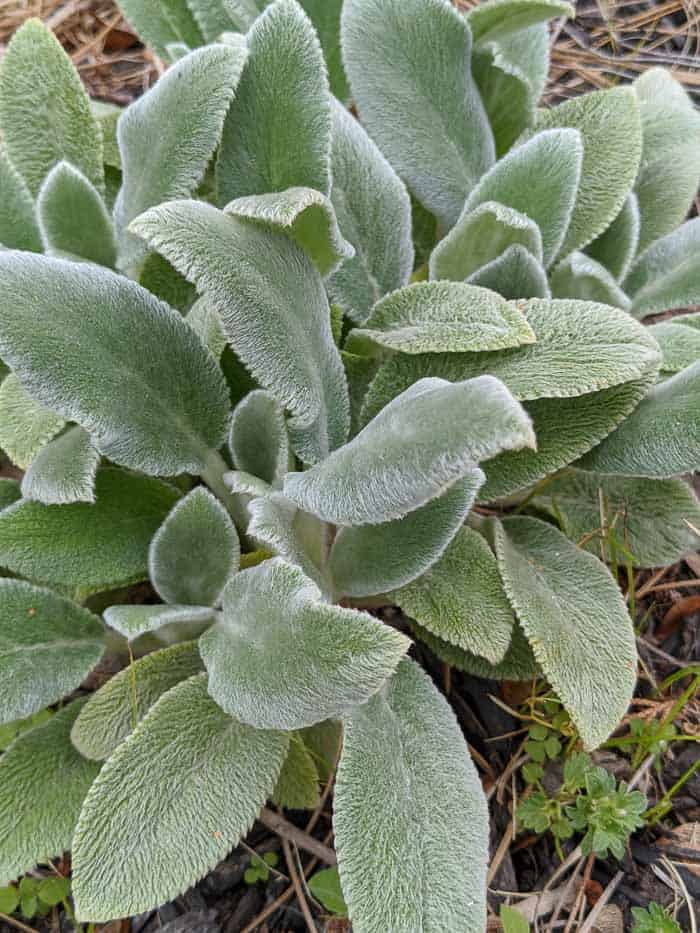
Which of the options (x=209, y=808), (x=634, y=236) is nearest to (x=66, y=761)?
(x=209, y=808)

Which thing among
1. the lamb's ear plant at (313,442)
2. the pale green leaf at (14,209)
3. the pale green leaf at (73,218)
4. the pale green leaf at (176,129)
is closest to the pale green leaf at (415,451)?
the lamb's ear plant at (313,442)

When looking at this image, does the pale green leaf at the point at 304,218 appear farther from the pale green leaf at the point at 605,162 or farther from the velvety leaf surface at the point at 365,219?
the pale green leaf at the point at 605,162

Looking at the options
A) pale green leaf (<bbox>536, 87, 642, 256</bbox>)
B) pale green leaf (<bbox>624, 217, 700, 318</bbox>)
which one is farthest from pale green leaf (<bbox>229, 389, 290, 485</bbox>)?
pale green leaf (<bbox>624, 217, 700, 318</bbox>)

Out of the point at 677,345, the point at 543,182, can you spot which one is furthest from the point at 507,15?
the point at 677,345

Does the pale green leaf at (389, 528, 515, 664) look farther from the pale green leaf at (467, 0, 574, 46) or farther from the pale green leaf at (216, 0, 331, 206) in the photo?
the pale green leaf at (467, 0, 574, 46)

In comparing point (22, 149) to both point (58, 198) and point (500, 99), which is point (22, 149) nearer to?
point (58, 198)

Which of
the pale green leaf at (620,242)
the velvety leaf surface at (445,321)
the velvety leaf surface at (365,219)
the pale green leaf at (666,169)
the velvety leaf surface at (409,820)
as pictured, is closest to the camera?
the velvety leaf surface at (409,820)
